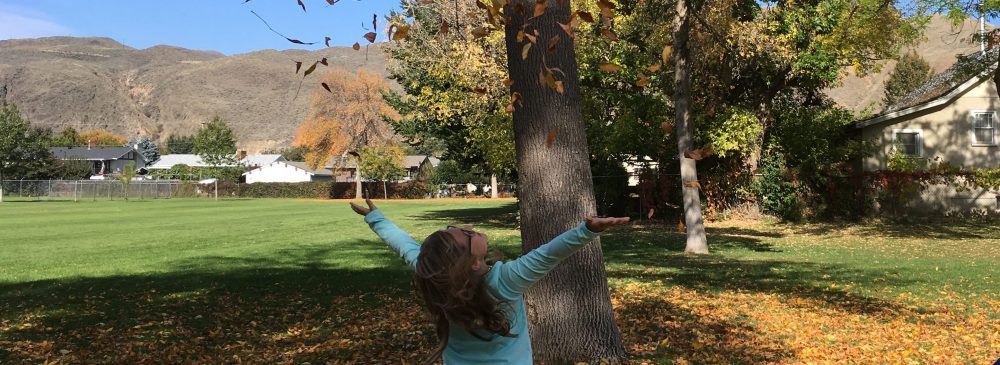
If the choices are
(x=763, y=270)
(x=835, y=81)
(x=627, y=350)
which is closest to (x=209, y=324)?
(x=627, y=350)

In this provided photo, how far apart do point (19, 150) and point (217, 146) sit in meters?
27.0

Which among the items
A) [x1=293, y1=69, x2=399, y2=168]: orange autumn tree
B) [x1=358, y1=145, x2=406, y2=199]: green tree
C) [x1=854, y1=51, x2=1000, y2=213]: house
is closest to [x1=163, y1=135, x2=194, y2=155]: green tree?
[x1=293, y1=69, x2=399, y2=168]: orange autumn tree

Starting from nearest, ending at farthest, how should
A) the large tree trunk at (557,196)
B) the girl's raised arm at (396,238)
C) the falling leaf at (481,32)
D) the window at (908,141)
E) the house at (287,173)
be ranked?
the girl's raised arm at (396,238) < the falling leaf at (481,32) < the large tree trunk at (557,196) < the window at (908,141) < the house at (287,173)

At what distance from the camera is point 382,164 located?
71.2 metres

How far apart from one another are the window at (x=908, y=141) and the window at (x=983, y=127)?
1910 millimetres

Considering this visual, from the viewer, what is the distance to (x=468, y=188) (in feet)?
247

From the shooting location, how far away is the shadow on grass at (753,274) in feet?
28.3

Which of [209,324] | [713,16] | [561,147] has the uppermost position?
[713,16]

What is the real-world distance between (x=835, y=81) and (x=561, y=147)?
21469 mm

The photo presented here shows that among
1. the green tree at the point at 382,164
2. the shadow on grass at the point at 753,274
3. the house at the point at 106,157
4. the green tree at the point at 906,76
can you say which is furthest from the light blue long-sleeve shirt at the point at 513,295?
the house at the point at 106,157

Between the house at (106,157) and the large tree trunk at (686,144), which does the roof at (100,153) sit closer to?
the house at (106,157)

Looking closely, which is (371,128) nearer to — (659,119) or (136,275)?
(659,119)

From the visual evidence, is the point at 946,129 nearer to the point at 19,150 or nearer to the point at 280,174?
the point at 19,150

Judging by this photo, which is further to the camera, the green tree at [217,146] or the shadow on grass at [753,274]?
the green tree at [217,146]
